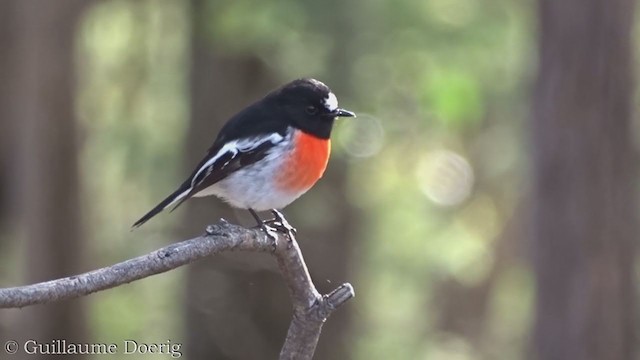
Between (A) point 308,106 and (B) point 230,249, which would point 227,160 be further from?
(B) point 230,249

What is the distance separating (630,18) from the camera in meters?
7.96

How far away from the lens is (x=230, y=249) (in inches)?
140

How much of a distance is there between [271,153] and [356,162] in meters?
4.95

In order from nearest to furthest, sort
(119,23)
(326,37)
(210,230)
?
(210,230) → (326,37) → (119,23)

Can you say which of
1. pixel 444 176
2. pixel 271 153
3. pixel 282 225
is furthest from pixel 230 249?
pixel 444 176

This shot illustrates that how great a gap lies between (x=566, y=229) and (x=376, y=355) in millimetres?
6746

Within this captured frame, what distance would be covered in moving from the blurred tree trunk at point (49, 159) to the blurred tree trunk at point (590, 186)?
4436mm

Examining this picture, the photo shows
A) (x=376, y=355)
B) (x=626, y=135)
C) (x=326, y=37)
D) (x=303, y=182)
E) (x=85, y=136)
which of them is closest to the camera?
(x=303, y=182)

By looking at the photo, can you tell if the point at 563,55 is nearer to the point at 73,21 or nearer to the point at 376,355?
the point at 73,21

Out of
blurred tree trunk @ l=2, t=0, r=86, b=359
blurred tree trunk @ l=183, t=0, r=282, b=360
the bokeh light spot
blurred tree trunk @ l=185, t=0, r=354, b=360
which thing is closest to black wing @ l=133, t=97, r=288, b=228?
blurred tree trunk @ l=185, t=0, r=354, b=360

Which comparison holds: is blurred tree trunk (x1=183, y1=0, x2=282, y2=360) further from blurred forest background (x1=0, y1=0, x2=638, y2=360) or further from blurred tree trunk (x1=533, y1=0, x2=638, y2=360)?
blurred tree trunk (x1=533, y1=0, x2=638, y2=360)

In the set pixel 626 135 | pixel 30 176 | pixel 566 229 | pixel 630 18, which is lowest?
pixel 30 176

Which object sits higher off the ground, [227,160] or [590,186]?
[590,186]

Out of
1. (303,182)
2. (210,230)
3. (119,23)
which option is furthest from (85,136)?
(210,230)
